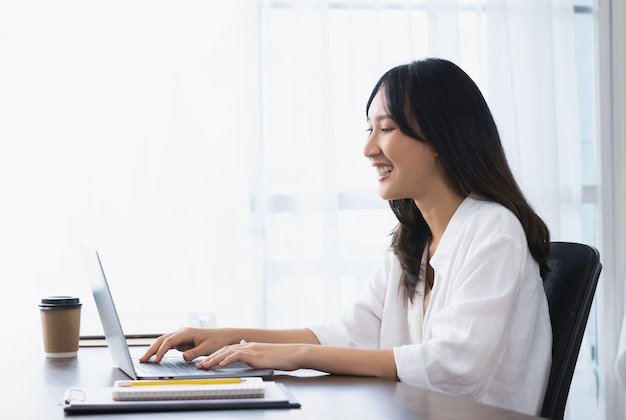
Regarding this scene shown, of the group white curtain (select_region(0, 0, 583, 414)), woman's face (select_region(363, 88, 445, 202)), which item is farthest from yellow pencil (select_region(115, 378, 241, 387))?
white curtain (select_region(0, 0, 583, 414))

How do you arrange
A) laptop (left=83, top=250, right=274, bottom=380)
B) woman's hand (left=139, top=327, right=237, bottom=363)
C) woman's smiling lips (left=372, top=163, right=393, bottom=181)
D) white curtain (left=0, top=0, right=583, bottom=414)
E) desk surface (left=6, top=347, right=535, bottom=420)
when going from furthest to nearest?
1. white curtain (left=0, top=0, right=583, bottom=414)
2. woman's smiling lips (left=372, top=163, right=393, bottom=181)
3. woman's hand (left=139, top=327, right=237, bottom=363)
4. laptop (left=83, top=250, right=274, bottom=380)
5. desk surface (left=6, top=347, right=535, bottom=420)

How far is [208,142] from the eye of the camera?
301cm

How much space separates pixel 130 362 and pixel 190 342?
291 mm

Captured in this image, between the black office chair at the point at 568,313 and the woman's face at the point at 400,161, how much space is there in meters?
0.33

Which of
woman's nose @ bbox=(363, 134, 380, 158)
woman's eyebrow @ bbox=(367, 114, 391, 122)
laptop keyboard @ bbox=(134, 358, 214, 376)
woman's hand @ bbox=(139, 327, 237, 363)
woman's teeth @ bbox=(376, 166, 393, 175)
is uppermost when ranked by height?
woman's eyebrow @ bbox=(367, 114, 391, 122)

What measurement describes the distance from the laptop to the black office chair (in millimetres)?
489

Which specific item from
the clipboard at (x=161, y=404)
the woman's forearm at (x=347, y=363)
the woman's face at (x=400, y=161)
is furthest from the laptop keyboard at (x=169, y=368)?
the woman's face at (x=400, y=161)

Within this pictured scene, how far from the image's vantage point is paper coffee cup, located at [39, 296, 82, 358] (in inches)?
66.5

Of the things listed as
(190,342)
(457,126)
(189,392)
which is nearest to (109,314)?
(190,342)

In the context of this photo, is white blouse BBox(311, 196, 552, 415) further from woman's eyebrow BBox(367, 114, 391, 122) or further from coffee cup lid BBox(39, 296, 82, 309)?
coffee cup lid BBox(39, 296, 82, 309)

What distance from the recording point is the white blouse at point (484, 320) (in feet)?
4.64

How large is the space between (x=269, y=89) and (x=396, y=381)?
5.98ft

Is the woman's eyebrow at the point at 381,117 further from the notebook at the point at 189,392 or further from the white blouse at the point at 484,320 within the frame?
the notebook at the point at 189,392

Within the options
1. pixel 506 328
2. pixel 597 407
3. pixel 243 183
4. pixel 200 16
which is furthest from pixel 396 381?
pixel 597 407
